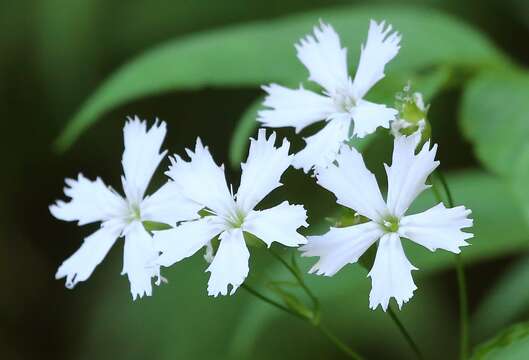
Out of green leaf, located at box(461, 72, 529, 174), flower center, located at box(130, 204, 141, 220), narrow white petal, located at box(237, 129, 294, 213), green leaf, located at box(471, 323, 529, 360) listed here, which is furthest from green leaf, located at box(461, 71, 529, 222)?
flower center, located at box(130, 204, 141, 220)

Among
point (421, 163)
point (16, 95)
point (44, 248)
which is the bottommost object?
point (421, 163)

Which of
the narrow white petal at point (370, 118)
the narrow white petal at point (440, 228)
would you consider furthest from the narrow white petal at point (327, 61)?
the narrow white petal at point (440, 228)

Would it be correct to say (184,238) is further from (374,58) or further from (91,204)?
(374,58)

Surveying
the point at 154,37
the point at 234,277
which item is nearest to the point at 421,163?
the point at 234,277

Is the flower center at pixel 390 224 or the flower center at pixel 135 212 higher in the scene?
the flower center at pixel 135 212

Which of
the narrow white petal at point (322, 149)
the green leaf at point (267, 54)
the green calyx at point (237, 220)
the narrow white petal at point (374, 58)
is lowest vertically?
the green calyx at point (237, 220)

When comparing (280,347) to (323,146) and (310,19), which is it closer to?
(310,19)

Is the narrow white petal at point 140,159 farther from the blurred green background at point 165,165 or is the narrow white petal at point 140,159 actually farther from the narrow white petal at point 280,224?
the blurred green background at point 165,165

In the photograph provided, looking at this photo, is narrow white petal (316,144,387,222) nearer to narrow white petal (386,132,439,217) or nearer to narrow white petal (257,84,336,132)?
narrow white petal (386,132,439,217)
